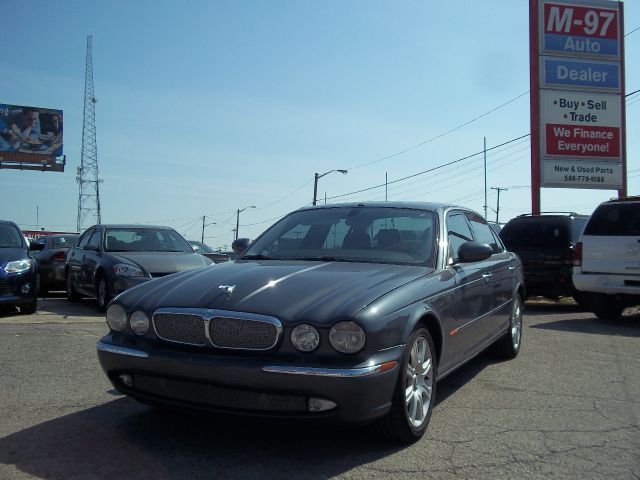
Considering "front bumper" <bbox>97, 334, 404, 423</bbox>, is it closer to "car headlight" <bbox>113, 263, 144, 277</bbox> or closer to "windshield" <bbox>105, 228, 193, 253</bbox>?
"car headlight" <bbox>113, 263, 144, 277</bbox>

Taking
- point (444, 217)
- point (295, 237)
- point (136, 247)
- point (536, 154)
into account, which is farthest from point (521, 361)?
point (536, 154)

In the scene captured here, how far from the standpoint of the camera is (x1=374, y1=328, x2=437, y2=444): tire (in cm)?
355

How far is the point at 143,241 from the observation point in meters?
10.8

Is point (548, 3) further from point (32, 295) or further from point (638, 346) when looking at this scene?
point (32, 295)

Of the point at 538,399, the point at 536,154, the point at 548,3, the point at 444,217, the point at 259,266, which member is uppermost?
the point at 548,3

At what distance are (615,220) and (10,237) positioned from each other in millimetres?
9223

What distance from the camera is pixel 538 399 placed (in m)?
4.86

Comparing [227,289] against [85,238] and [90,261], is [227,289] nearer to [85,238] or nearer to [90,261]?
[90,261]

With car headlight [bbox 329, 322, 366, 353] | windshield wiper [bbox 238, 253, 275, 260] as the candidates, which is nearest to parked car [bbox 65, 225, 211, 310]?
windshield wiper [bbox 238, 253, 275, 260]

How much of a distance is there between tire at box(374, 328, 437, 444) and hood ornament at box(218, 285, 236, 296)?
3.59 feet

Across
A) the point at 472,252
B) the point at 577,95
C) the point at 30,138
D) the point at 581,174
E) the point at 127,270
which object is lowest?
the point at 127,270

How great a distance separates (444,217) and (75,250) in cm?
873

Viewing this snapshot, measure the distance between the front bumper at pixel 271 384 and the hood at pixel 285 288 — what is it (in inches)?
11.2

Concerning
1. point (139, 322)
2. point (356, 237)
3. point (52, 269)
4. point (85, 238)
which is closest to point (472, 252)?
point (356, 237)
